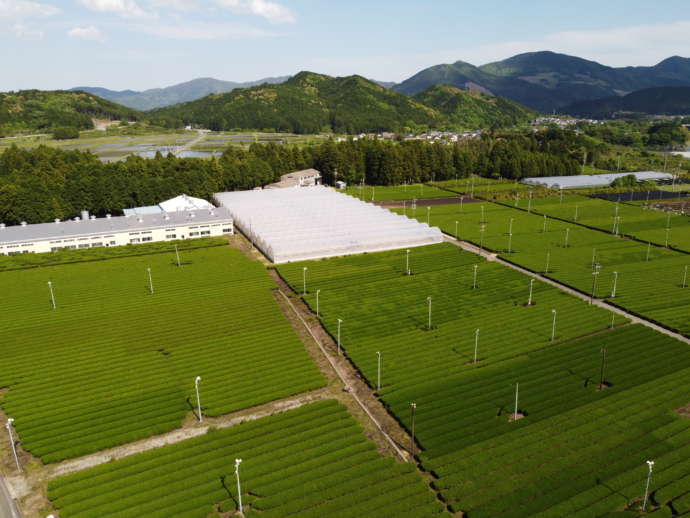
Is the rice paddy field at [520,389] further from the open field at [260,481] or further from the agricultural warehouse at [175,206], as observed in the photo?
the agricultural warehouse at [175,206]

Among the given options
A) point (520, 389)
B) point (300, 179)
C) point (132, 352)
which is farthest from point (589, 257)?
point (300, 179)

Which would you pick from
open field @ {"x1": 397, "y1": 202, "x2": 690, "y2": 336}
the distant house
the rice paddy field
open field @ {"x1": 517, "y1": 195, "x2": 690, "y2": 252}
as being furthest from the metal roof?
open field @ {"x1": 517, "y1": 195, "x2": 690, "y2": 252}

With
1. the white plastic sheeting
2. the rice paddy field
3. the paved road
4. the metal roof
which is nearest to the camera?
the paved road

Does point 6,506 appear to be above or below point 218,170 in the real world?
below

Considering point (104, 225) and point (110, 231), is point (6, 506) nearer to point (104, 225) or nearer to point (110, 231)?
point (110, 231)

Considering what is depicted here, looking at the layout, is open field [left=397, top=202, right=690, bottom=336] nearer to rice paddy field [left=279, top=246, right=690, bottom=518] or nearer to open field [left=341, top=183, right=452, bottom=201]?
rice paddy field [left=279, top=246, right=690, bottom=518]

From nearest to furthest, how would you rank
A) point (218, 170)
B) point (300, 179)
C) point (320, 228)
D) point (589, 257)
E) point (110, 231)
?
point (589, 257) < point (110, 231) < point (320, 228) < point (218, 170) < point (300, 179)
